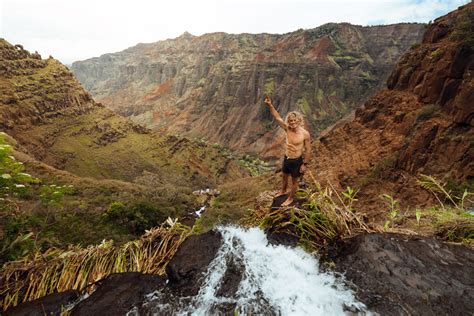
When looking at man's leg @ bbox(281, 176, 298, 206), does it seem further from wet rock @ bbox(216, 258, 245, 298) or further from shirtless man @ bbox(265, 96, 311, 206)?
wet rock @ bbox(216, 258, 245, 298)

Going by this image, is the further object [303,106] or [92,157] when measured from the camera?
[303,106]

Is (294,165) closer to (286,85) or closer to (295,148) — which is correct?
(295,148)

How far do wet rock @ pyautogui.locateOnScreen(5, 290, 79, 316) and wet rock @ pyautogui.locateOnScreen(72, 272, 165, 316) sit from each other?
0.23 m

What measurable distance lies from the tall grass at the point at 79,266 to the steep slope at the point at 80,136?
49.1 metres

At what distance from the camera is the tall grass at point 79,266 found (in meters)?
3.21

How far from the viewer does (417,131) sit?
1859cm

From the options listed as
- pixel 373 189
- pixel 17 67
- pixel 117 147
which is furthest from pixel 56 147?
pixel 373 189

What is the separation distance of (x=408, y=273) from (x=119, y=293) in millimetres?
3028

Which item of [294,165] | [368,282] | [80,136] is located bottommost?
[80,136]

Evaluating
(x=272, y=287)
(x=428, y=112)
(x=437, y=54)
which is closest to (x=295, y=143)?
(x=272, y=287)

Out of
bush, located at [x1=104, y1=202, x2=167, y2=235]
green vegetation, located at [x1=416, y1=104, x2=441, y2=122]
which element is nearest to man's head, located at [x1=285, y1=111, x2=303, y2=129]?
green vegetation, located at [x1=416, y1=104, x2=441, y2=122]

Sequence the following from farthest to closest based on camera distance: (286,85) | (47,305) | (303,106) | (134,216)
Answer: (286,85)
(303,106)
(134,216)
(47,305)

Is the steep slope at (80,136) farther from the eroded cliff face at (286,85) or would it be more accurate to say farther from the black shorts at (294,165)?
the black shorts at (294,165)

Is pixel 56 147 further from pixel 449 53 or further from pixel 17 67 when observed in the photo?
pixel 449 53
